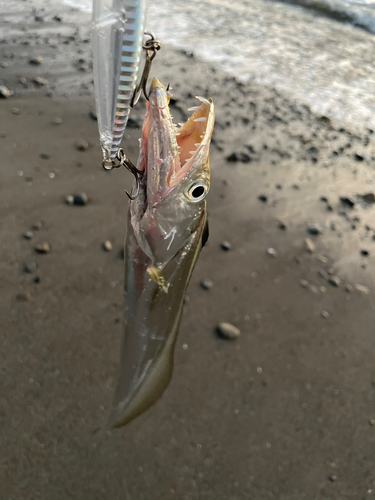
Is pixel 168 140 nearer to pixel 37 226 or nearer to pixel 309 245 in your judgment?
pixel 37 226

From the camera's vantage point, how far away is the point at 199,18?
888 centimetres

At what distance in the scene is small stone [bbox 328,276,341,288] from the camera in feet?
11.6

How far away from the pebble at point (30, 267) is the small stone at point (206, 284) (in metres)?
1.38

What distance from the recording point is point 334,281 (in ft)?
11.7

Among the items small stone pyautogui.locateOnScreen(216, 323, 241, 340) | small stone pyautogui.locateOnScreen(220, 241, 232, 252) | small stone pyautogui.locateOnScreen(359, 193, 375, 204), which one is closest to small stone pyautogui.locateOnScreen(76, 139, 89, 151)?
small stone pyautogui.locateOnScreen(220, 241, 232, 252)

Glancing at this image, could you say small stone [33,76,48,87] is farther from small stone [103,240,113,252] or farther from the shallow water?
the shallow water

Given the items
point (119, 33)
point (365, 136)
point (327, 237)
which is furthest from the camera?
point (365, 136)

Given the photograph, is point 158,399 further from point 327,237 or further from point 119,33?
point 327,237

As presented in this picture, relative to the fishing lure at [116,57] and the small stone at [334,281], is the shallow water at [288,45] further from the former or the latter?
the fishing lure at [116,57]

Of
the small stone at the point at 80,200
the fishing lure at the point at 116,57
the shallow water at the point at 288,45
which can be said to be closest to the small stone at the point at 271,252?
the small stone at the point at 80,200

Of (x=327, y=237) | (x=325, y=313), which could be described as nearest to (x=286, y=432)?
(x=325, y=313)

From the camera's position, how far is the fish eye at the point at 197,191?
4.73 ft

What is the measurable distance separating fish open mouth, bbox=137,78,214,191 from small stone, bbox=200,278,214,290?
6.14 feet

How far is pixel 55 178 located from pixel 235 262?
1.94m
